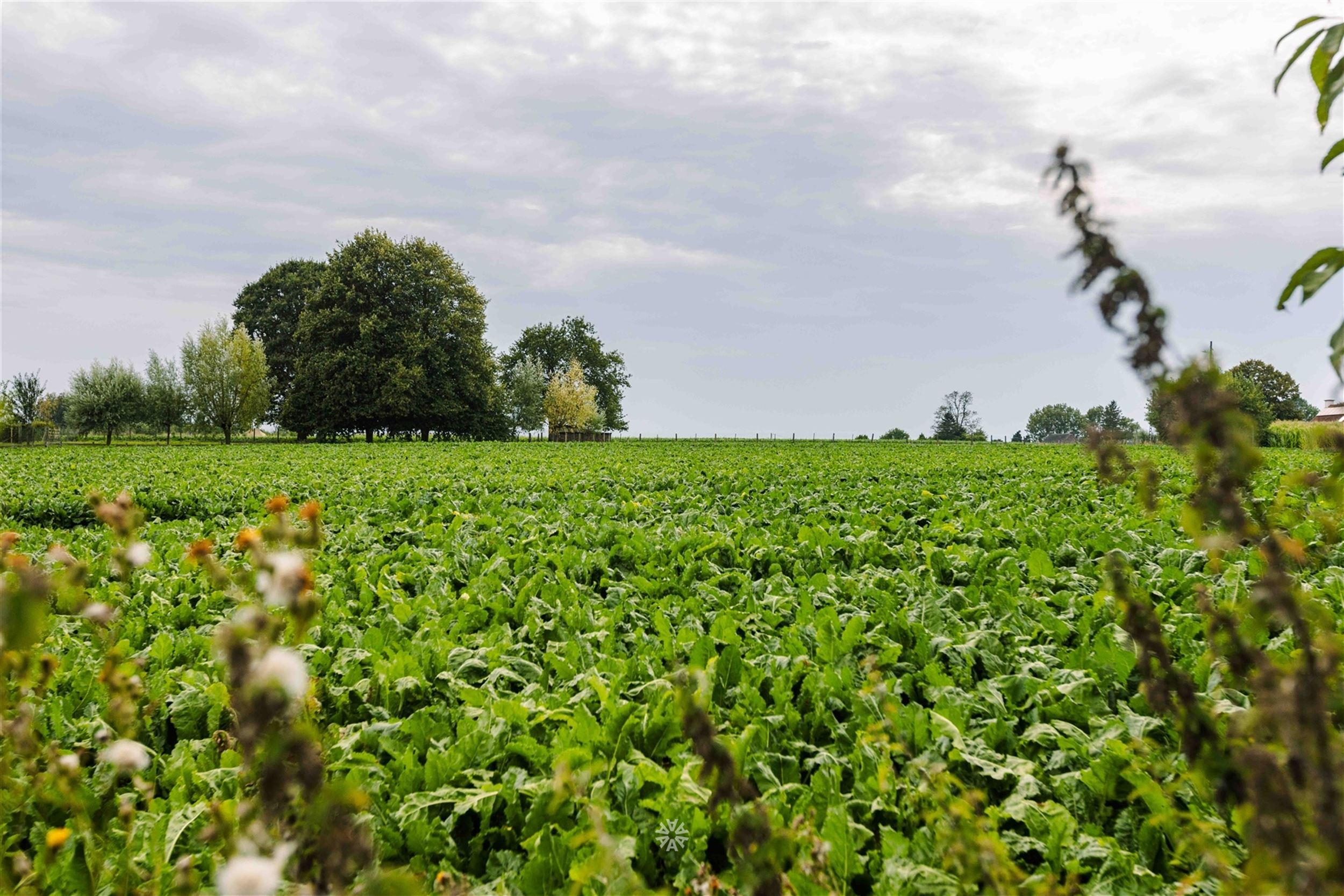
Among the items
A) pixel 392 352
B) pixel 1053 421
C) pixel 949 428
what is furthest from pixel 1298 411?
pixel 392 352

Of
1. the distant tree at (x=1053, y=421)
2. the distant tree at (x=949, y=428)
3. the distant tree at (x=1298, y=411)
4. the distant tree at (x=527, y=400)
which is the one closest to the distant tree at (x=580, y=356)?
the distant tree at (x=527, y=400)

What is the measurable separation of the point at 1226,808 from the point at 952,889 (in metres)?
1.19

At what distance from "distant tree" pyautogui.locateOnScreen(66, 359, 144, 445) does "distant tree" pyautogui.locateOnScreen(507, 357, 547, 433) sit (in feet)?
91.9

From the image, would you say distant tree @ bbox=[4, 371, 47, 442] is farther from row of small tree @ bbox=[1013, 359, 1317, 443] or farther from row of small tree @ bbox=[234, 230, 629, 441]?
row of small tree @ bbox=[1013, 359, 1317, 443]

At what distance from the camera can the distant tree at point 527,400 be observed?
64.9 metres

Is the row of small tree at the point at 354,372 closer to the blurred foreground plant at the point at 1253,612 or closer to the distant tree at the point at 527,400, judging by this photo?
the distant tree at the point at 527,400

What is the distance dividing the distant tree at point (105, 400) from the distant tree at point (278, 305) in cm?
937

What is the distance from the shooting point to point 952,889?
2.58 m

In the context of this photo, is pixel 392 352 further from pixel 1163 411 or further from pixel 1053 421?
pixel 1053 421

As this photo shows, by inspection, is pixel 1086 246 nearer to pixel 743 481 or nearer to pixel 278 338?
pixel 743 481

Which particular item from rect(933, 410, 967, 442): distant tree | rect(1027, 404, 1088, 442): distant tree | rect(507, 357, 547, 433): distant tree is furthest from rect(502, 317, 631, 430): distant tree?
rect(1027, 404, 1088, 442): distant tree

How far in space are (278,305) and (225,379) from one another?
1501 centimetres

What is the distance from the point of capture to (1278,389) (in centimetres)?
7369

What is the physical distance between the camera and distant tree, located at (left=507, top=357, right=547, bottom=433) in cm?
6488
